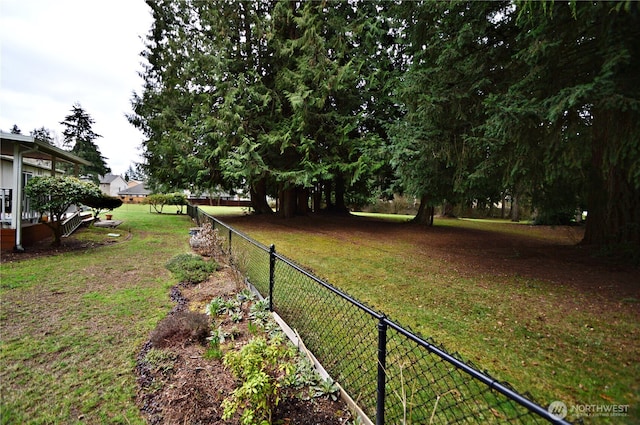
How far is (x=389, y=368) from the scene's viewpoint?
2582 millimetres

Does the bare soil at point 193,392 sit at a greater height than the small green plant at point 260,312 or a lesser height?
lesser

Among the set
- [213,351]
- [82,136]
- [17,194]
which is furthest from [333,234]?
[82,136]

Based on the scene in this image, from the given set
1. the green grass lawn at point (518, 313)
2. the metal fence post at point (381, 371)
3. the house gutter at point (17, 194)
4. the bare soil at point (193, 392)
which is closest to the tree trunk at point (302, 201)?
the green grass lawn at point (518, 313)

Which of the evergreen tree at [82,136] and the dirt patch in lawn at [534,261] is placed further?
the evergreen tree at [82,136]

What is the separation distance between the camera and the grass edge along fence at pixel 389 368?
148 centimetres

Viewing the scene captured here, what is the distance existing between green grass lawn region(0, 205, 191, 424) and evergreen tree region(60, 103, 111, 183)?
119 ft

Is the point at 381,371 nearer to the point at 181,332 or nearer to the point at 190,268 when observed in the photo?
the point at 181,332

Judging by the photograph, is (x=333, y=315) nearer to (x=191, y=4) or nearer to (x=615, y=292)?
(x=615, y=292)

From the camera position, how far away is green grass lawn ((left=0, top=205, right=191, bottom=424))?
2.13m

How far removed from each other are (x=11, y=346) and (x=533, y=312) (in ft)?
20.8

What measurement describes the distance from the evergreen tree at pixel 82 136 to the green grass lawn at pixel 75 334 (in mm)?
36259

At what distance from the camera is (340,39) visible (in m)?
12.0

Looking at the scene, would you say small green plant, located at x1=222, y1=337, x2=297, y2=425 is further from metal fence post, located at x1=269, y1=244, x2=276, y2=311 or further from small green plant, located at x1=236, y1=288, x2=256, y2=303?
small green plant, located at x1=236, y1=288, x2=256, y2=303

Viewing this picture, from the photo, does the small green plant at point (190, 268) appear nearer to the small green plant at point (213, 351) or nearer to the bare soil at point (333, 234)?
the bare soil at point (333, 234)
